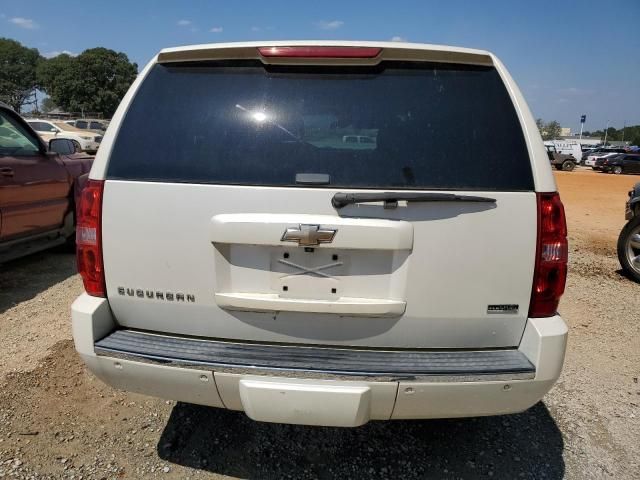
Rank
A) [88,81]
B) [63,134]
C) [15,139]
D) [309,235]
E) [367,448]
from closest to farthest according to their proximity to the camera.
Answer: [309,235]
[367,448]
[15,139]
[63,134]
[88,81]

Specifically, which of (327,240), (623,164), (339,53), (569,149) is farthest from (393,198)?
(569,149)

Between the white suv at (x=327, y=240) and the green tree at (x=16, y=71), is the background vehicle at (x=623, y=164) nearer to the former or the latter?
the white suv at (x=327, y=240)

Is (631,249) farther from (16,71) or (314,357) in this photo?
(16,71)

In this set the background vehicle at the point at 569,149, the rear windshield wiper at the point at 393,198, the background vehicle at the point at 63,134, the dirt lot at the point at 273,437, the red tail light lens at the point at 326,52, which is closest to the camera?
the rear windshield wiper at the point at 393,198

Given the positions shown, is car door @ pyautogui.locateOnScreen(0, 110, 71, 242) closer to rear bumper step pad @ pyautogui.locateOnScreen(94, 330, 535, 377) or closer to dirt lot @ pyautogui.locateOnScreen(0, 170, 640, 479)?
dirt lot @ pyautogui.locateOnScreen(0, 170, 640, 479)

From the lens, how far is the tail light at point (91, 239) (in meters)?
2.15

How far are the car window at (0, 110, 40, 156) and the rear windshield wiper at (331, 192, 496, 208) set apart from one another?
431cm

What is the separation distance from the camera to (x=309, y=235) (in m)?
1.96

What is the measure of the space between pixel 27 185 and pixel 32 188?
9 centimetres

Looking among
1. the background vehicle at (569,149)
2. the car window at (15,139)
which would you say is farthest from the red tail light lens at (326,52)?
the background vehicle at (569,149)

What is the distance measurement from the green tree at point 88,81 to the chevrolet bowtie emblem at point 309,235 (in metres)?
78.8

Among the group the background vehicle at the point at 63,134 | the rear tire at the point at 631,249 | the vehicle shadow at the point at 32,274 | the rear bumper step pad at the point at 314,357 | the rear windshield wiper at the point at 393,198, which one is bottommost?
Answer: the background vehicle at the point at 63,134

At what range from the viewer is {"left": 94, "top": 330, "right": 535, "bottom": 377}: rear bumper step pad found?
78.3 inches

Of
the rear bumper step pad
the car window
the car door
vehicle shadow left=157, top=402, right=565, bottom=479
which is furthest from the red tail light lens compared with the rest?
the car window
